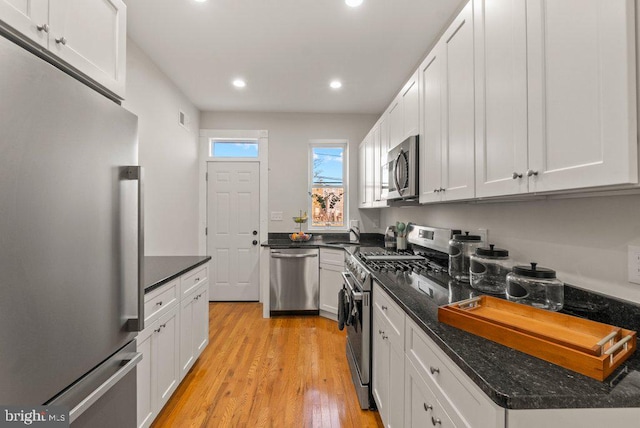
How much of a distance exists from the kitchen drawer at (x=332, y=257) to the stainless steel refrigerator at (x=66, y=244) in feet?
8.05

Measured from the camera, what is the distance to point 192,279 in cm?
225

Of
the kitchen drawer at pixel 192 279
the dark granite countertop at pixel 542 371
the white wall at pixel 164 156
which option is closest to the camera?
the dark granite countertop at pixel 542 371

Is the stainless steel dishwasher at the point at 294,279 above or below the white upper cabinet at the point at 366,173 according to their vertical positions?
below

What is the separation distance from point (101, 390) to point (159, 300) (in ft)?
2.43

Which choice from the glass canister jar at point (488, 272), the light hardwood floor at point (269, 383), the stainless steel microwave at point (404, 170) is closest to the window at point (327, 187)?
the light hardwood floor at point (269, 383)

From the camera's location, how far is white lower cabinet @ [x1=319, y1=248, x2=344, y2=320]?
3.48 m

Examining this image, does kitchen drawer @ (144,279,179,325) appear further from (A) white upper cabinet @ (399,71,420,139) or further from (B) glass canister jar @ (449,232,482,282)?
(A) white upper cabinet @ (399,71,420,139)

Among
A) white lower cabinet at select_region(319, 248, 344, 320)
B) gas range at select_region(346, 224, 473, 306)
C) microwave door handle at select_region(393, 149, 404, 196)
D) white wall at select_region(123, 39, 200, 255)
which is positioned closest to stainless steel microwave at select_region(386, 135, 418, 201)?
microwave door handle at select_region(393, 149, 404, 196)

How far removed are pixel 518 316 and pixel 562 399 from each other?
51cm

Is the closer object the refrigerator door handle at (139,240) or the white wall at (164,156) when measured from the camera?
the refrigerator door handle at (139,240)

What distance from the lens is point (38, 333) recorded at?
80 cm

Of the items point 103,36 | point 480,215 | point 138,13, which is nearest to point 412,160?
point 480,215

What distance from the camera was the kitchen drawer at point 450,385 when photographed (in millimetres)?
700

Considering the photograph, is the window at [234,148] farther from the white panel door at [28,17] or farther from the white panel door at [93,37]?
the white panel door at [28,17]
